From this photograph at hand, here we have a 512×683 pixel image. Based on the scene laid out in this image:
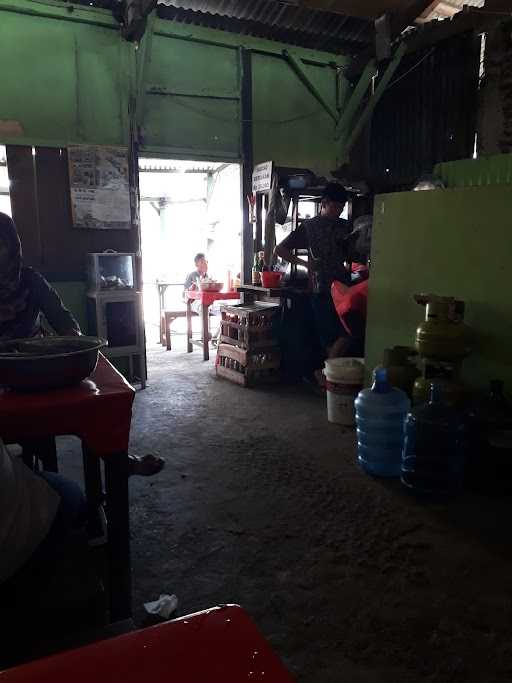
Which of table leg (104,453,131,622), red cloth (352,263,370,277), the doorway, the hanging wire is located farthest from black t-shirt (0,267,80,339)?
the hanging wire

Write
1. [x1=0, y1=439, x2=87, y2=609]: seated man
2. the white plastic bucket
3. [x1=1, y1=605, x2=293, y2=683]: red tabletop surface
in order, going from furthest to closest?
the white plastic bucket → [x1=0, y1=439, x2=87, y2=609]: seated man → [x1=1, y1=605, x2=293, y2=683]: red tabletop surface

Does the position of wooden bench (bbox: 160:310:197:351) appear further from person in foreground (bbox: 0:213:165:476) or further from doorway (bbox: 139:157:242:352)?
person in foreground (bbox: 0:213:165:476)

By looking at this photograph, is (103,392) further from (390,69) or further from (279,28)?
(390,69)

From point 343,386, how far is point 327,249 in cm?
160

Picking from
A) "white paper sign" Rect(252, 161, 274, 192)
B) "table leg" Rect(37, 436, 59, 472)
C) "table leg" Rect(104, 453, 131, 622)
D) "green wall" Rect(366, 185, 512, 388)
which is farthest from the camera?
"white paper sign" Rect(252, 161, 274, 192)

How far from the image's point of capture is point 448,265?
3.48 m

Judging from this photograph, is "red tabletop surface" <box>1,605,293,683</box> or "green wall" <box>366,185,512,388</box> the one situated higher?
"green wall" <box>366,185,512,388</box>

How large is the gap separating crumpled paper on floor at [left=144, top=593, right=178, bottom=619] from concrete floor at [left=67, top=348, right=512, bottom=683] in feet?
0.15

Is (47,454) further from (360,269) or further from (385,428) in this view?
(360,269)

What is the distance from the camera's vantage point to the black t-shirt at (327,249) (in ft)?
16.9

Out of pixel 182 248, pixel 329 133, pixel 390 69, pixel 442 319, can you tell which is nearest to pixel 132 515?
pixel 442 319

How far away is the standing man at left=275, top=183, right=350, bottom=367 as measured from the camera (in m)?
5.15

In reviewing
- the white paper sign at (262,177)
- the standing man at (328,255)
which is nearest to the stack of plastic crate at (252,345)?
the standing man at (328,255)

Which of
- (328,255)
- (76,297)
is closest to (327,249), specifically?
(328,255)
